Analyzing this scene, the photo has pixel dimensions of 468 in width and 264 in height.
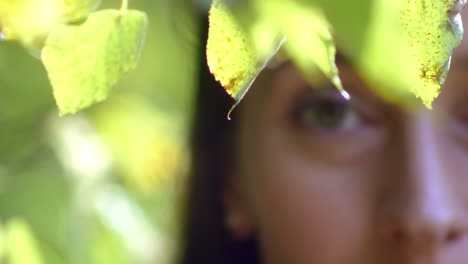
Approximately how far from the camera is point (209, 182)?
1238mm

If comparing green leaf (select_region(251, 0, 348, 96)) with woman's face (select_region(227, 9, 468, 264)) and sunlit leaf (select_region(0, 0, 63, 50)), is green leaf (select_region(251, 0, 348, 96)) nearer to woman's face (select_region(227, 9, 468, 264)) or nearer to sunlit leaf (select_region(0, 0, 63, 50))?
sunlit leaf (select_region(0, 0, 63, 50))

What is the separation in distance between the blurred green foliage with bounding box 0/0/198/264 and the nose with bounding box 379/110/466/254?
1.09 ft

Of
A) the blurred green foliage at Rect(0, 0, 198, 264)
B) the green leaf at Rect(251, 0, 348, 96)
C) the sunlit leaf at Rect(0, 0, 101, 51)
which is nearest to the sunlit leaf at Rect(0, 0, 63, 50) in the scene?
the sunlit leaf at Rect(0, 0, 101, 51)

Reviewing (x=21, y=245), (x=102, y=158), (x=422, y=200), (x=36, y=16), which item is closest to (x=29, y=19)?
(x=36, y=16)

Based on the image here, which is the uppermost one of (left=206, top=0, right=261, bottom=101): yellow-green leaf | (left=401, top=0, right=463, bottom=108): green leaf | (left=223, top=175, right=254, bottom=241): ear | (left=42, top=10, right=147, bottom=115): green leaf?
(left=401, top=0, right=463, bottom=108): green leaf

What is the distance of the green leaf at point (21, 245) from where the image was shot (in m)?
1.07

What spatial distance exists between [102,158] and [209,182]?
229 mm

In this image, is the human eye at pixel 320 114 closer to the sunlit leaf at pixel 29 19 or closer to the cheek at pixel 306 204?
the cheek at pixel 306 204

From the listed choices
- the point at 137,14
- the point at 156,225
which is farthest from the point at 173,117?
the point at 137,14

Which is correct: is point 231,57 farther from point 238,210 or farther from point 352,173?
point 238,210

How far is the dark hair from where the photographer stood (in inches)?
46.5

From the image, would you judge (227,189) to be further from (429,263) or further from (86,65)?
(86,65)

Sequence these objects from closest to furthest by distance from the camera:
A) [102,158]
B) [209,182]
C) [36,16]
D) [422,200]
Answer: [36,16] < [422,200] < [209,182] < [102,158]

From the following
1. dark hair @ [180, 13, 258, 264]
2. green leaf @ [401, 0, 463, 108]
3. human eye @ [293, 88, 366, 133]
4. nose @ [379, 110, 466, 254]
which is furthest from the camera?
dark hair @ [180, 13, 258, 264]
